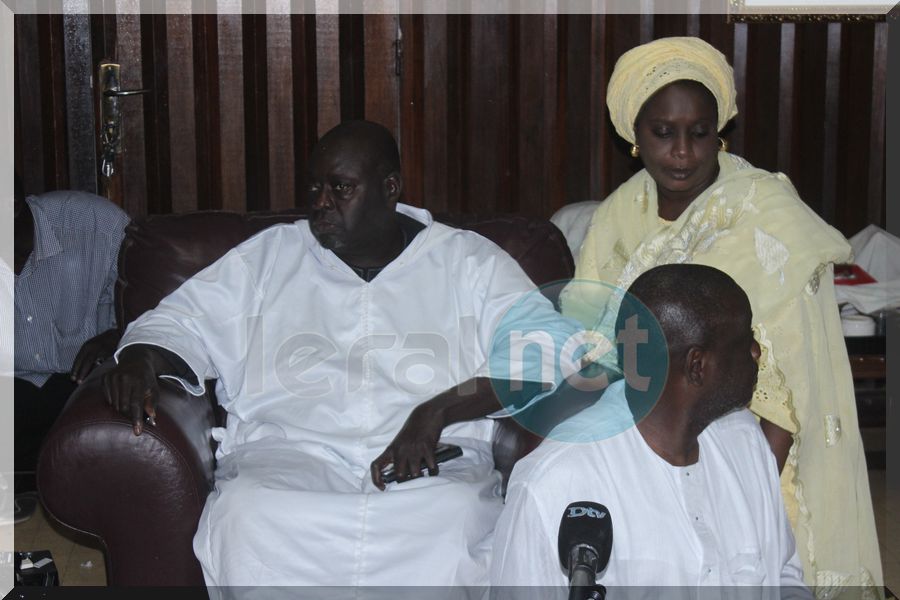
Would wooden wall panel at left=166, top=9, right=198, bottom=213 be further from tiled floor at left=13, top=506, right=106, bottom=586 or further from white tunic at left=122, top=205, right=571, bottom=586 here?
white tunic at left=122, top=205, right=571, bottom=586

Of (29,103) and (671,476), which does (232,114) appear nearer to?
(29,103)

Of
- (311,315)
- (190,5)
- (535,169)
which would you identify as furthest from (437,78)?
(311,315)

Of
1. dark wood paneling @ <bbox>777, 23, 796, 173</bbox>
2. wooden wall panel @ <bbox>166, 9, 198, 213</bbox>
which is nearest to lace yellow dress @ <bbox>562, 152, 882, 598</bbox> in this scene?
dark wood paneling @ <bbox>777, 23, 796, 173</bbox>

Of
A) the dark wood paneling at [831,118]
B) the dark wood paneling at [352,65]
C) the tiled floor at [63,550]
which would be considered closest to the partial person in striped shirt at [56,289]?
the tiled floor at [63,550]

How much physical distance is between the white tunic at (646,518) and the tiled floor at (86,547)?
4.95 ft

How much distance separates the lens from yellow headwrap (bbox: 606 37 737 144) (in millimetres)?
2807

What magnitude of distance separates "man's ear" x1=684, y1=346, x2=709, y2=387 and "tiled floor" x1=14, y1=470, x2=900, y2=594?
168cm

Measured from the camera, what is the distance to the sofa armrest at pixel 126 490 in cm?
243

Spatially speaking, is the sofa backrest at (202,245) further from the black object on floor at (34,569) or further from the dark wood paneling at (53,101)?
the dark wood paneling at (53,101)

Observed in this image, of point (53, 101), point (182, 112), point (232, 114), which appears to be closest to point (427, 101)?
point (232, 114)

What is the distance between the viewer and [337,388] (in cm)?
291

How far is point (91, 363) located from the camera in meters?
3.22

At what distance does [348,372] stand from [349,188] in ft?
1.63

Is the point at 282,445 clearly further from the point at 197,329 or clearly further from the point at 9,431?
the point at 9,431
